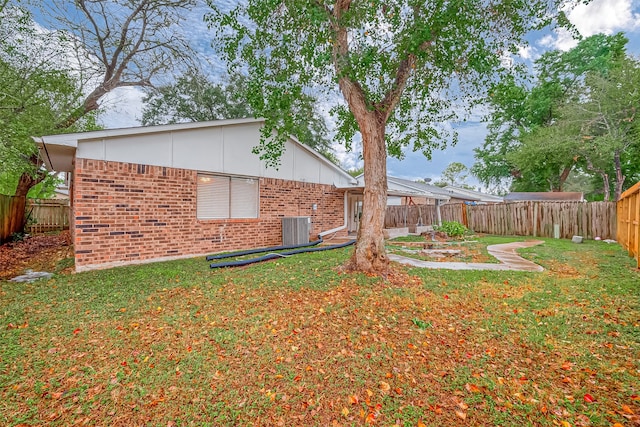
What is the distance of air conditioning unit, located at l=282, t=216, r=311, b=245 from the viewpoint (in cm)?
979

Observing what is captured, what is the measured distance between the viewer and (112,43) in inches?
400

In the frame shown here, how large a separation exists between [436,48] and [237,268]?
5898mm

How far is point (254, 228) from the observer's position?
9.29 meters

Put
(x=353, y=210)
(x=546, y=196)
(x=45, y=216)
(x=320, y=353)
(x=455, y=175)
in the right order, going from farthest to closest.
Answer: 1. (x=455, y=175)
2. (x=546, y=196)
3. (x=45, y=216)
4. (x=353, y=210)
5. (x=320, y=353)

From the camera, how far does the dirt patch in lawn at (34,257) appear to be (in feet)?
22.0

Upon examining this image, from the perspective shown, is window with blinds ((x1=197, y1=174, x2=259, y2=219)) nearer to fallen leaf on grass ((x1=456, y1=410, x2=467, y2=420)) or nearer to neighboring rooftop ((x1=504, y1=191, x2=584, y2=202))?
fallen leaf on grass ((x1=456, y1=410, x2=467, y2=420))

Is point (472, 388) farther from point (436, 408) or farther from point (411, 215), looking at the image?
point (411, 215)

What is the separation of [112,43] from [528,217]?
18894mm

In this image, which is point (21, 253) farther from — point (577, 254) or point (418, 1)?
point (577, 254)

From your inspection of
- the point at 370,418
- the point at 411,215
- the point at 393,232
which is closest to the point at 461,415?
the point at 370,418

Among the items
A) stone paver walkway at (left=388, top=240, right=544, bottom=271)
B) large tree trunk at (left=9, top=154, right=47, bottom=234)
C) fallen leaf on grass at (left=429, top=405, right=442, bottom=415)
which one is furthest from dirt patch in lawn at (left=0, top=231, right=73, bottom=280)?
stone paver walkway at (left=388, top=240, right=544, bottom=271)

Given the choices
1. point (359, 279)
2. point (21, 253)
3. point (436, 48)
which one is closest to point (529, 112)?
point (436, 48)

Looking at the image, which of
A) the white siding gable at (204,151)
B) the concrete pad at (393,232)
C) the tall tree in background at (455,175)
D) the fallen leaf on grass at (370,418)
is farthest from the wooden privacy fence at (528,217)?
the tall tree in background at (455,175)

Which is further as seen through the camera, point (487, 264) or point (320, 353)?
point (487, 264)
